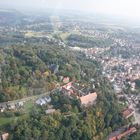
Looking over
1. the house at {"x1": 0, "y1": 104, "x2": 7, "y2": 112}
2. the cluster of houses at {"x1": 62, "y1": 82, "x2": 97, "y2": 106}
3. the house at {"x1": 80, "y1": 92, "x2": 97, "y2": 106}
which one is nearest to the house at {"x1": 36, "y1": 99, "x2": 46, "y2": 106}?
the cluster of houses at {"x1": 62, "y1": 82, "x2": 97, "y2": 106}

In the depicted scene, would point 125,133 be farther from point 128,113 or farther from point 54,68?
point 54,68

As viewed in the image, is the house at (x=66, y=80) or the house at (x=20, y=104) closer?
the house at (x=20, y=104)

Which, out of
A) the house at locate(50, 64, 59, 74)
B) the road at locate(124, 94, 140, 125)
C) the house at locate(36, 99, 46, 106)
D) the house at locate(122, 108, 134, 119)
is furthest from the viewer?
the house at locate(50, 64, 59, 74)

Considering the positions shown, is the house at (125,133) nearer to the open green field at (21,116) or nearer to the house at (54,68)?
the open green field at (21,116)

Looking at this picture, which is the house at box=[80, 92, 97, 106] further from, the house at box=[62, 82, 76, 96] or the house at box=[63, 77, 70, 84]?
the house at box=[63, 77, 70, 84]

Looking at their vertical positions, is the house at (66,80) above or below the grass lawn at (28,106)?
above

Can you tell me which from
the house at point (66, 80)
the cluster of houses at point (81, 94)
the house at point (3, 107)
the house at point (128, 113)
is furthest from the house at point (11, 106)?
the house at point (128, 113)

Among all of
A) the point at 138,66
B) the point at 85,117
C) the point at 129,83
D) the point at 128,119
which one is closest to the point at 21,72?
the point at 85,117

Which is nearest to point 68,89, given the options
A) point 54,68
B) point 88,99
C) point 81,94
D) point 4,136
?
point 81,94

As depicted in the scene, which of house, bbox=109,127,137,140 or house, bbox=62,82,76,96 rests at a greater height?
house, bbox=62,82,76,96
